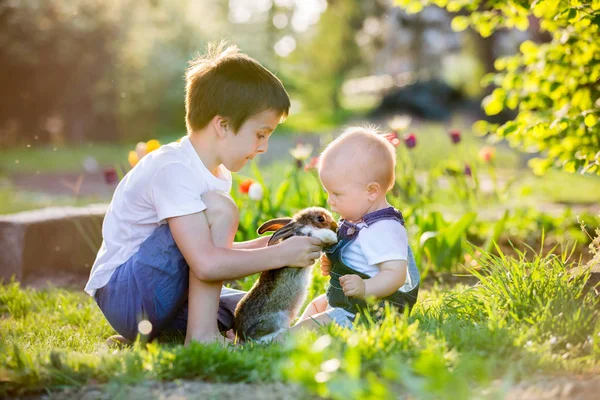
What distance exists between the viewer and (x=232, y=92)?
2926 mm

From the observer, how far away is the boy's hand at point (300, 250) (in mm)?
2746

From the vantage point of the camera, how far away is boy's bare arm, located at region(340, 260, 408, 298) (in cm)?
267

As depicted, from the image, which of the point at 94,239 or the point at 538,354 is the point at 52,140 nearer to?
the point at 94,239

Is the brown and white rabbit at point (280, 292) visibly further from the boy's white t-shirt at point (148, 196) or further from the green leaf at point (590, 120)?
the green leaf at point (590, 120)

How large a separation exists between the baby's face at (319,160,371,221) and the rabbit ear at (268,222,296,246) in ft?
0.72

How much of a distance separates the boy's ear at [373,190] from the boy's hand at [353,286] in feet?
1.26

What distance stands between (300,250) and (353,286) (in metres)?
0.26

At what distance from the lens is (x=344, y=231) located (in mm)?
2971

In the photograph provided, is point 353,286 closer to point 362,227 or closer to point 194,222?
point 362,227

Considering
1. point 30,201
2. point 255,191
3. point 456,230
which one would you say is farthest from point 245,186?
point 30,201

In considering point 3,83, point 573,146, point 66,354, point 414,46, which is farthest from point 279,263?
point 414,46

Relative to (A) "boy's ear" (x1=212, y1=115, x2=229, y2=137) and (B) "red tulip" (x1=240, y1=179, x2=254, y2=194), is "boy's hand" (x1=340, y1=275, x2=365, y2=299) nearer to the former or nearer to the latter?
(A) "boy's ear" (x1=212, y1=115, x2=229, y2=137)

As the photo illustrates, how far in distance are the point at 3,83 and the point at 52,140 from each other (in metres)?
1.57

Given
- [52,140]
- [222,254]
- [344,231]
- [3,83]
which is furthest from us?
[52,140]
